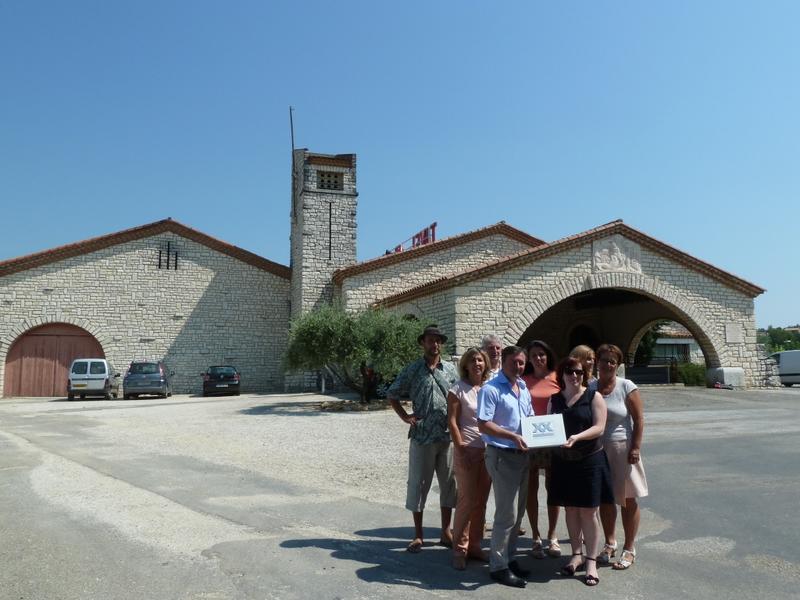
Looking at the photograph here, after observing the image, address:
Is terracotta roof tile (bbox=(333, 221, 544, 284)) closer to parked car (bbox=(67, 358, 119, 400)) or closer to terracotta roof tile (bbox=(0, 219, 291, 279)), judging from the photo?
terracotta roof tile (bbox=(0, 219, 291, 279))

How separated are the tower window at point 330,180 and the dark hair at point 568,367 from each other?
19742 mm

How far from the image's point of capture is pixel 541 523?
555 centimetres

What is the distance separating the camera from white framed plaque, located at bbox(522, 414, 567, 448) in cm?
400

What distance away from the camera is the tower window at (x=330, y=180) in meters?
23.3

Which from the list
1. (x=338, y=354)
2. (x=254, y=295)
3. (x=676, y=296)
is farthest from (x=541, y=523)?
(x=254, y=295)

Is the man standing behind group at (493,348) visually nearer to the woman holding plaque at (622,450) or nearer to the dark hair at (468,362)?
the dark hair at (468,362)

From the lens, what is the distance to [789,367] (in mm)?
26516

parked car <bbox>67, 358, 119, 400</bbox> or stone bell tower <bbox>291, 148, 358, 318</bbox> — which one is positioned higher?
stone bell tower <bbox>291, 148, 358, 318</bbox>

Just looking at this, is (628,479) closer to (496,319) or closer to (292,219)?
(496,319)

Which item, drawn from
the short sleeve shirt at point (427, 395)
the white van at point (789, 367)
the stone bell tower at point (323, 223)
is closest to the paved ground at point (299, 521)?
the short sleeve shirt at point (427, 395)

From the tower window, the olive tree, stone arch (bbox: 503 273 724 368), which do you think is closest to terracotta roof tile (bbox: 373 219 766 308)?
stone arch (bbox: 503 273 724 368)

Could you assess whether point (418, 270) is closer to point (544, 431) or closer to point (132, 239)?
point (132, 239)

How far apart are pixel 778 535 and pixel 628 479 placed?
1522mm

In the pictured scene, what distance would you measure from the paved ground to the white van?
1837 centimetres
